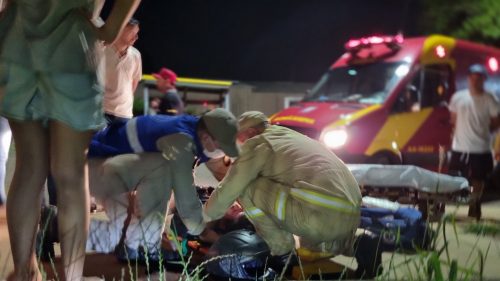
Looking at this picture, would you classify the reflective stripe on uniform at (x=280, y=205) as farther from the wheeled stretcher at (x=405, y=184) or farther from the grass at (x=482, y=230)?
the wheeled stretcher at (x=405, y=184)

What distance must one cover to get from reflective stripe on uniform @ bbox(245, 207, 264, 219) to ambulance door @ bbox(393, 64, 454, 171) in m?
4.25

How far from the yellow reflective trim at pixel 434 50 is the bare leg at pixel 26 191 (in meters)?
6.42

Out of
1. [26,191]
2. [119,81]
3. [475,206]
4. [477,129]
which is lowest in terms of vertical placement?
[475,206]

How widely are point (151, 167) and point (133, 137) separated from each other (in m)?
0.23

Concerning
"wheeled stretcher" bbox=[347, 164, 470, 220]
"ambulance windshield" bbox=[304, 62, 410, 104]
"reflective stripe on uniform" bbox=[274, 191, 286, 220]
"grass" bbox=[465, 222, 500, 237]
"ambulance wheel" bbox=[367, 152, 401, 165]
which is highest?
"ambulance windshield" bbox=[304, 62, 410, 104]

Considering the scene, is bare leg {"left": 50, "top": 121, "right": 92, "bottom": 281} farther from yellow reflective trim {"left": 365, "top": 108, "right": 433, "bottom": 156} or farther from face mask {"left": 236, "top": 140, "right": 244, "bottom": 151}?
yellow reflective trim {"left": 365, "top": 108, "right": 433, "bottom": 156}

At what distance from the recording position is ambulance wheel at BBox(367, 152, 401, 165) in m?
7.28

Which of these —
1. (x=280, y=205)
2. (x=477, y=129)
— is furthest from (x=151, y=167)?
(x=477, y=129)

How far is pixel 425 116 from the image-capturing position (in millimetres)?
8000

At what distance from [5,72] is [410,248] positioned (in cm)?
245

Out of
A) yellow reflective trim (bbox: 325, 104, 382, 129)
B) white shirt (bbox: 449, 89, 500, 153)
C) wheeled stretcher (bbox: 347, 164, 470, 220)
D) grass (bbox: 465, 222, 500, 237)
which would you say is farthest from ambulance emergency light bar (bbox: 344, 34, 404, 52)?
grass (bbox: 465, 222, 500, 237)

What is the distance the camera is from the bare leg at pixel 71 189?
2461mm

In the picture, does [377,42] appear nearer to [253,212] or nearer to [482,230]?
[482,230]

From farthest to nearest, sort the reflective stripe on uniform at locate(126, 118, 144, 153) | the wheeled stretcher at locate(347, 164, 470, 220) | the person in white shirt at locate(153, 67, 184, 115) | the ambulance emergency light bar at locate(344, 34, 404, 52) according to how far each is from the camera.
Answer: the ambulance emergency light bar at locate(344, 34, 404, 52)
the person in white shirt at locate(153, 67, 184, 115)
the wheeled stretcher at locate(347, 164, 470, 220)
the reflective stripe on uniform at locate(126, 118, 144, 153)
